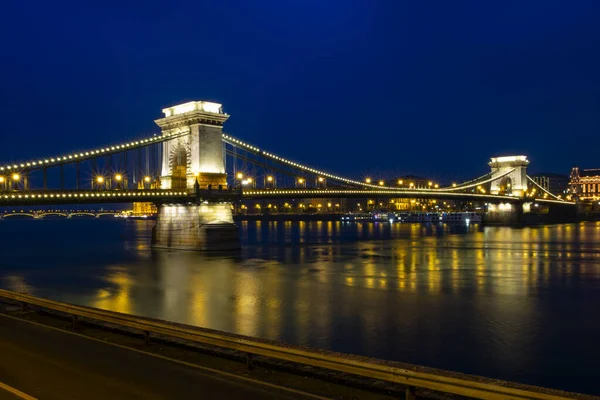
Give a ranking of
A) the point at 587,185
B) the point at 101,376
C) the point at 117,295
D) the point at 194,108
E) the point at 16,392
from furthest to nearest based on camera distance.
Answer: the point at 587,185, the point at 194,108, the point at 117,295, the point at 101,376, the point at 16,392

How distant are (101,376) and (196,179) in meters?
42.9

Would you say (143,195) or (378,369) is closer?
(378,369)

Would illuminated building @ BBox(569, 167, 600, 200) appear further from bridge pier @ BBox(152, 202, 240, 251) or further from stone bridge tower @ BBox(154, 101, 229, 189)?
bridge pier @ BBox(152, 202, 240, 251)

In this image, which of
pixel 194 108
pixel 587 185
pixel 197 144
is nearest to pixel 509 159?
pixel 587 185

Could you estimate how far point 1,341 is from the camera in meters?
12.6

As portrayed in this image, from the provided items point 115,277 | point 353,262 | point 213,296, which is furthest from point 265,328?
point 353,262

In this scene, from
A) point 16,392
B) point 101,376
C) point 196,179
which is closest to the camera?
point 16,392

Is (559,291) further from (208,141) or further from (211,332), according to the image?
(208,141)

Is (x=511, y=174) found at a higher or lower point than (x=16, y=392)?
higher

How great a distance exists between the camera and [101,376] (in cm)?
982

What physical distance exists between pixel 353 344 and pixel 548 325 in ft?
26.6

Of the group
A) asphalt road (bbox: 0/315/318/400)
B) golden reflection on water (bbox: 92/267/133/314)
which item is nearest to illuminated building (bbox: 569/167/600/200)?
golden reflection on water (bbox: 92/267/133/314)

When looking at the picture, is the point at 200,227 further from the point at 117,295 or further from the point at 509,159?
the point at 509,159

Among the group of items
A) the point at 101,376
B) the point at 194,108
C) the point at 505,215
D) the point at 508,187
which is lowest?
the point at 101,376
